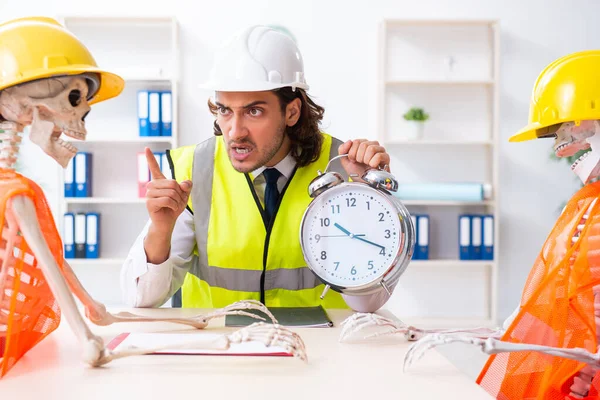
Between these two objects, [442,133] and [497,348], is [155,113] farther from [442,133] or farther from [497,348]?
[497,348]

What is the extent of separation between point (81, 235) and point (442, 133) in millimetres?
2623

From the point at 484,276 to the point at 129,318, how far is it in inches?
149

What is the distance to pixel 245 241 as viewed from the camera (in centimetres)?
197

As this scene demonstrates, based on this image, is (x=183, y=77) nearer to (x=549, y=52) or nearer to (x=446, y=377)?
(x=549, y=52)

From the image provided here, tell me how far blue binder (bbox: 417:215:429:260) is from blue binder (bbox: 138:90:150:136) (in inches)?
76.5

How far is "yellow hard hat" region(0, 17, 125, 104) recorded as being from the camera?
1045 millimetres

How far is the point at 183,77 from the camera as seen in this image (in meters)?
4.56

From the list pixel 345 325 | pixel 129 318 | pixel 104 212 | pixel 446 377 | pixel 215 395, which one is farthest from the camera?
pixel 104 212

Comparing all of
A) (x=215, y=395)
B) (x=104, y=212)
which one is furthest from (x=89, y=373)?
(x=104, y=212)

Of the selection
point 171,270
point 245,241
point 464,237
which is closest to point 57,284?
point 171,270

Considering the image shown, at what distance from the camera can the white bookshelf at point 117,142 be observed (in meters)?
4.50

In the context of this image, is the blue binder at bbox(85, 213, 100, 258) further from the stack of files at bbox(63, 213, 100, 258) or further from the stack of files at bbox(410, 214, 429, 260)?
the stack of files at bbox(410, 214, 429, 260)

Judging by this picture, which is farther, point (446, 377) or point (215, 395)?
point (446, 377)

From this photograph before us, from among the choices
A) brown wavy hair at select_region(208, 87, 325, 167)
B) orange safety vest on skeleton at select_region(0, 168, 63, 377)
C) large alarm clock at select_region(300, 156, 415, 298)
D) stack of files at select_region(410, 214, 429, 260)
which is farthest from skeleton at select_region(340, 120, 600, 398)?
stack of files at select_region(410, 214, 429, 260)
